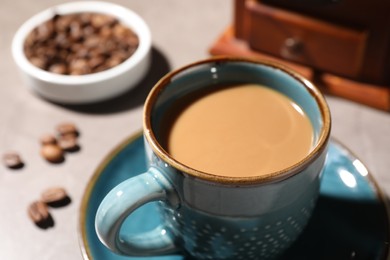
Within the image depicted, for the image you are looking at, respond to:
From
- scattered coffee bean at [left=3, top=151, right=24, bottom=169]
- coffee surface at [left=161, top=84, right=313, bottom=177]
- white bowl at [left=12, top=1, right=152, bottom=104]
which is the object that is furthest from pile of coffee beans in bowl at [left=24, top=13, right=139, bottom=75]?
coffee surface at [left=161, top=84, right=313, bottom=177]

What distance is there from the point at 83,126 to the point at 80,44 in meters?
0.13

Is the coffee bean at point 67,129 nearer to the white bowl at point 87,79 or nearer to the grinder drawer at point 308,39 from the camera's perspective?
the white bowl at point 87,79

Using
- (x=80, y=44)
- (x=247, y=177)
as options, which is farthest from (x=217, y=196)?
(x=80, y=44)

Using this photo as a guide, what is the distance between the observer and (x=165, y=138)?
470 mm

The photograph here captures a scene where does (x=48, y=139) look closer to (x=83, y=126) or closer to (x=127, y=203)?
(x=83, y=126)

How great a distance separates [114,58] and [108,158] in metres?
0.21

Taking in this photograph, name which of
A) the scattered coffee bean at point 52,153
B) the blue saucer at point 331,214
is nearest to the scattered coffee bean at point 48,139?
the scattered coffee bean at point 52,153

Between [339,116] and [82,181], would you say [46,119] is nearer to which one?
[82,181]

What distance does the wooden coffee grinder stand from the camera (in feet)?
2.08

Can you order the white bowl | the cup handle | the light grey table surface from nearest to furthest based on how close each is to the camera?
the cup handle, the light grey table surface, the white bowl

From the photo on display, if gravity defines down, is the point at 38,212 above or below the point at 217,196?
below

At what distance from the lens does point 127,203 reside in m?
0.39

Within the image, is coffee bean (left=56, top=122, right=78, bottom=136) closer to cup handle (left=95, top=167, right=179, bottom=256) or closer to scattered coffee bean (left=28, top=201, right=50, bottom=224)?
scattered coffee bean (left=28, top=201, right=50, bottom=224)

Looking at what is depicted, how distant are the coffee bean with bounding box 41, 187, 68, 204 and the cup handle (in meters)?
0.16
